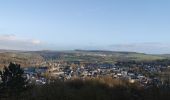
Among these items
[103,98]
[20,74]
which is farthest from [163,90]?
[20,74]

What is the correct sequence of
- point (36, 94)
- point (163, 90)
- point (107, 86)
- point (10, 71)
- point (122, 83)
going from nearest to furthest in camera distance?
1. point (10, 71)
2. point (36, 94)
3. point (163, 90)
4. point (107, 86)
5. point (122, 83)

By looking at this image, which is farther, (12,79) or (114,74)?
(114,74)

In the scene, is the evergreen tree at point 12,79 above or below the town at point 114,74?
above

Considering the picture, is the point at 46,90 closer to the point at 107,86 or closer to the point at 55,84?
the point at 55,84

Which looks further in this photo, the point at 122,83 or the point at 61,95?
the point at 122,83

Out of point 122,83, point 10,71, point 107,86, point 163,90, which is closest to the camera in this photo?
point 10,71

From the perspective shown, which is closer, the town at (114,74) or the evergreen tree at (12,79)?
the evergreen tree at (12,79)

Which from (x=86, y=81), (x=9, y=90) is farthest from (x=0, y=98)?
(x=86, y=81)

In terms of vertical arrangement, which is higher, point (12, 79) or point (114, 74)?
point (12, 79)

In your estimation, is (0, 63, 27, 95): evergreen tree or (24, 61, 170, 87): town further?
(24, 61, 170, 87): town

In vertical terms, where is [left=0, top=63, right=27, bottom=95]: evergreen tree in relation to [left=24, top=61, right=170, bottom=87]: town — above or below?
above

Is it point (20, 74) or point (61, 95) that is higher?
point (20, 74)
